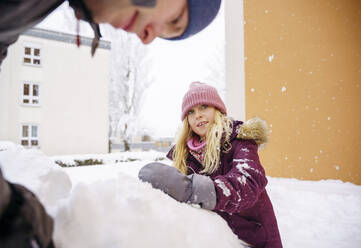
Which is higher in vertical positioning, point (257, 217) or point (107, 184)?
point (107, 184)

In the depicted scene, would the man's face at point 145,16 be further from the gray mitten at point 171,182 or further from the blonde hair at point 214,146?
the blonde hair at point 214,146

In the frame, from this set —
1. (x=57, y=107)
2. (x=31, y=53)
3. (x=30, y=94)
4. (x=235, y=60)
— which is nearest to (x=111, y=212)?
(x=235, y=60)

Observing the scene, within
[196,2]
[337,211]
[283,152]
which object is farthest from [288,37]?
[196,2]

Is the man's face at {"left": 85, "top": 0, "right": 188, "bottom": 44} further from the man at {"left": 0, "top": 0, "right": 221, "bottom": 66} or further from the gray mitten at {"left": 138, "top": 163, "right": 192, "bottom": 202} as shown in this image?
the gray mitten at {"left": 138, "top": 163, "right": 192, "bottom": 202}

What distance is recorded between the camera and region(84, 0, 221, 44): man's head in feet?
1.11

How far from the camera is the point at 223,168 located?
112cm

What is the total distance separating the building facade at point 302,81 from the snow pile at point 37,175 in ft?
11.0

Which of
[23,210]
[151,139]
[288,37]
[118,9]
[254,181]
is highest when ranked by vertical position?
[288,37]

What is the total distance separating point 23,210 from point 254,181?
795mm

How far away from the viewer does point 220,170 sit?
1.12 m

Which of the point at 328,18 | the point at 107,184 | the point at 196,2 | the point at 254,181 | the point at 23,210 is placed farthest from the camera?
the point at 328,18

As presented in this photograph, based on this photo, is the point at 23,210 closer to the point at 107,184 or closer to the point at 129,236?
the point at 129,236

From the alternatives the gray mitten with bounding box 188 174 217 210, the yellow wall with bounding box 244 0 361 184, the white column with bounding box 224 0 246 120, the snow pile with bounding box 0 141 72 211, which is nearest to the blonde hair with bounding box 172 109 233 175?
the gray mitten with bounding box 188 174 217 210

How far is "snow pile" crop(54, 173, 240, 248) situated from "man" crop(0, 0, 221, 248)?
0.10 m
